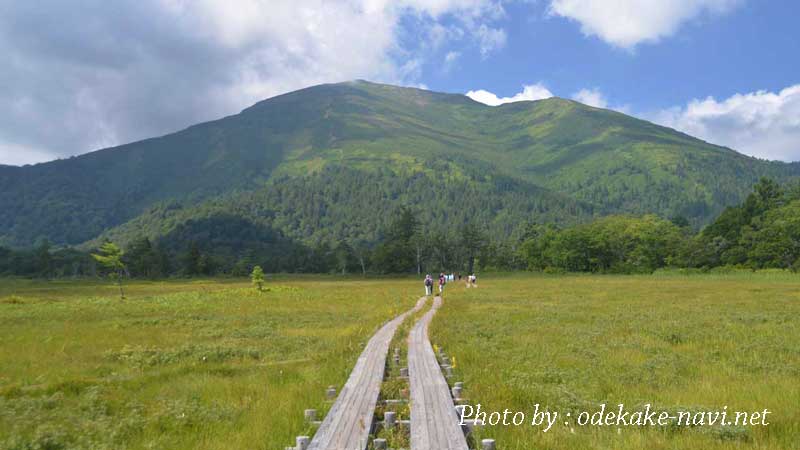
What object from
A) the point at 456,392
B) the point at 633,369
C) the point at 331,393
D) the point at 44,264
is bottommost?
the point at 633,369

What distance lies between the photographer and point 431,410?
9.88 m

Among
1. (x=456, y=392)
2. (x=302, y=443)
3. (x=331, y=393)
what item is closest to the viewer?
(x=302, y=443)

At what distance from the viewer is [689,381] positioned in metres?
14.0

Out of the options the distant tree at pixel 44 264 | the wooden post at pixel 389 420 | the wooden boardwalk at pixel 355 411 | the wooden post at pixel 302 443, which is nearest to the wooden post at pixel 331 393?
the wooden boardwalk at pixel 355 411

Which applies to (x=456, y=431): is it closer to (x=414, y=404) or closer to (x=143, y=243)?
(x=414, y=404)

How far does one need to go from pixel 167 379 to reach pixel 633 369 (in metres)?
14.4

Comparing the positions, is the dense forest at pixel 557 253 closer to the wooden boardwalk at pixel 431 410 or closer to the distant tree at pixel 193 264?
the distant tree at pixel 193 264

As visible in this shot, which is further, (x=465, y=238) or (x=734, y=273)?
(x=465, y=238)

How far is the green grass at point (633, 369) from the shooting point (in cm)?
936

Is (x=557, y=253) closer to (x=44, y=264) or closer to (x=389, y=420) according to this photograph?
(x=389, y=420)

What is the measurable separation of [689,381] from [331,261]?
170279 mm

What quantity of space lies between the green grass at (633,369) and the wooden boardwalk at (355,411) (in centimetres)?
220

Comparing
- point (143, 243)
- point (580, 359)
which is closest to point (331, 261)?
point (143, 243)

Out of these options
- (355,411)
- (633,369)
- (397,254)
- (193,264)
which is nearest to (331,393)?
(355,411)
